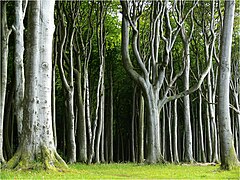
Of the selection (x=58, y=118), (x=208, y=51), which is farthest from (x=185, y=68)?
(x=58, y=118)

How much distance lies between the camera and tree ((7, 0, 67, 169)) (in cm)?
1134

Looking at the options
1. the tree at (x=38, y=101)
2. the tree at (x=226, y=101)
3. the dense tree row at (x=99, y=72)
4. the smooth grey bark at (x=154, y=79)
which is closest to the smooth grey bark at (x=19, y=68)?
the dense tree row at (x=99, y=72)

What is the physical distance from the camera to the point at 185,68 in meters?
23.4

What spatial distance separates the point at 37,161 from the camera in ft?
36.8

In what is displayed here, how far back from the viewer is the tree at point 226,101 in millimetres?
13758

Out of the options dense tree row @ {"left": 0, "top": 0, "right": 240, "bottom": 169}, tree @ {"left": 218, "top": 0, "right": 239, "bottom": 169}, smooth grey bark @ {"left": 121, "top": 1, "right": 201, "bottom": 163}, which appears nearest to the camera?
dense tree row @ {"left": 0, "top": 0, "right": 240, "bottom": 169}

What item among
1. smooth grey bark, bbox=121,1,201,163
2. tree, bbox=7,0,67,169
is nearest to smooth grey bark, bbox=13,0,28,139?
tree, bbox=7,0,67,169

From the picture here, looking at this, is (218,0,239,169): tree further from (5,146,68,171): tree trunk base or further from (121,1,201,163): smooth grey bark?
(121,1,201,163): smooth grey bark

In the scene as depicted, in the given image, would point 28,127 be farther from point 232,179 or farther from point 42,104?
point 232,179

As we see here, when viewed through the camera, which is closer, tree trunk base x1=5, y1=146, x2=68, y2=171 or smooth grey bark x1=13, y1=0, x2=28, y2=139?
tree trunk base x1=5, y1=146, x2=68, y2=171

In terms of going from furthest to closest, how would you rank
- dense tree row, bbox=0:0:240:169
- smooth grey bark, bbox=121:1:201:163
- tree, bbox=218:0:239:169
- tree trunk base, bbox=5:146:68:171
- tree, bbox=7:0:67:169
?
smooth grey bark, bbox=121:1:201:163
tree, bbox=218:0:239:169
dense tree row, bbox=0:0:240:169
tree, bbox=7:0:67:169
tree trunk base, bbox=5:146:68:171

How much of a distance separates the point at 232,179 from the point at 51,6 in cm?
758

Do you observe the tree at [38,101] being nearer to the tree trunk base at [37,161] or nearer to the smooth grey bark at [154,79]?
the tree trunk base at [37,161]

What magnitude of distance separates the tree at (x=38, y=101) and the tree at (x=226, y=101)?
5.77 metres
